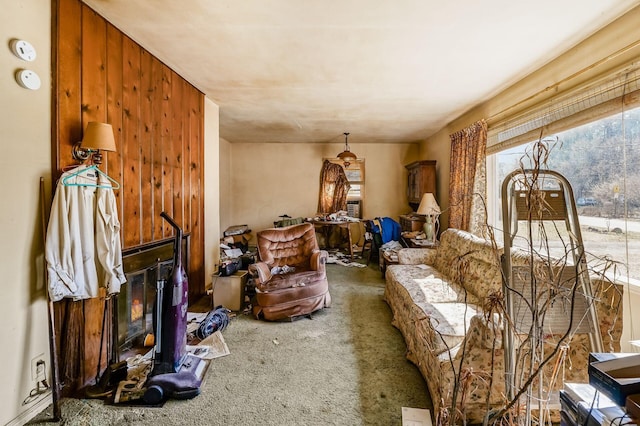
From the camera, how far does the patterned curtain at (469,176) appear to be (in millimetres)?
3412

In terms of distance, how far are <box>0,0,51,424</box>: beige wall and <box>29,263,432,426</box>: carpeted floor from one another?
0.35m

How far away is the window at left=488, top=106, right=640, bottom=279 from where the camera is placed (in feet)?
6.02

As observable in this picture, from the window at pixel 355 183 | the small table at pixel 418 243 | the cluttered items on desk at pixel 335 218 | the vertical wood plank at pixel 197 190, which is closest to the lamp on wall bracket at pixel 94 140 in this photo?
the vertical wood plank at pixel 197 190

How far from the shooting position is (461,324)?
6.25ft

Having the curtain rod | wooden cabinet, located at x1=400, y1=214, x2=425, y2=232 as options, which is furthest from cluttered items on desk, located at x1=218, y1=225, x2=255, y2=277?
the curtain rod

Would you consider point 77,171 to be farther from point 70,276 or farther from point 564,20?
point 564,20

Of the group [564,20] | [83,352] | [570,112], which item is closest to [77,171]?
[83,352]

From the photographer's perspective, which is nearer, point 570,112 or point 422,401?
point 422,401

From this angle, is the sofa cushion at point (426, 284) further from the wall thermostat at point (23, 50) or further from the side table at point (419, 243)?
the wall thermostat at point (23, 50)

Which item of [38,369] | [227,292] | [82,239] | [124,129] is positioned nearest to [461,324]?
[227,292]

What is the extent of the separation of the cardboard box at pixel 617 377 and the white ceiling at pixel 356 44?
6.42 ft

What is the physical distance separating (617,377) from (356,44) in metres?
2.37

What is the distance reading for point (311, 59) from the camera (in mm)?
2459

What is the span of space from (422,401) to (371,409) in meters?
0.33
